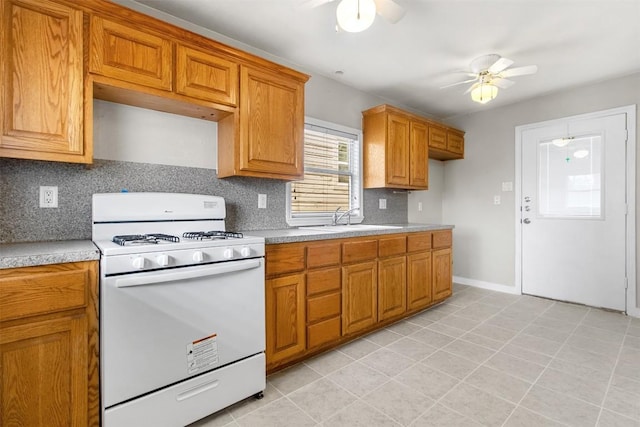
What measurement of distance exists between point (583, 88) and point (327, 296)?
373cm

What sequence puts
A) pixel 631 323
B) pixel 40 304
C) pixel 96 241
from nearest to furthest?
1. pixel 40 304
2. pixel 96 241
3. pixel 631 323

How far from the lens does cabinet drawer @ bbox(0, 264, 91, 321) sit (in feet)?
3.86

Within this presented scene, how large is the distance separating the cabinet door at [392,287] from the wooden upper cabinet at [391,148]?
0.91 metres

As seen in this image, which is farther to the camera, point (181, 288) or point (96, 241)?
point (96, 241)

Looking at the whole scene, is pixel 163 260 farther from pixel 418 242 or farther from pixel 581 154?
pixel 581 154

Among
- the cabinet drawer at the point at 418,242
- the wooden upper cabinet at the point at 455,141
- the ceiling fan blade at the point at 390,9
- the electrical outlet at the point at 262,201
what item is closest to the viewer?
the ceiling fan blade at the point at 390,9

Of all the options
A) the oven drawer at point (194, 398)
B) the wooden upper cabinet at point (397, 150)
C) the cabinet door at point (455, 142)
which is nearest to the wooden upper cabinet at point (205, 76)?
the oven drawer at point (194, 398)

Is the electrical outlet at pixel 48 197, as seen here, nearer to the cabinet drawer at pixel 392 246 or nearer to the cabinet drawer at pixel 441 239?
the cabinet drawer at pixel 392 246

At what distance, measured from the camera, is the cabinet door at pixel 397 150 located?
3.36 m

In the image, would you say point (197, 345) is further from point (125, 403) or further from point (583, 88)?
point (583, 88)

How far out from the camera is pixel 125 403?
1.39 meters

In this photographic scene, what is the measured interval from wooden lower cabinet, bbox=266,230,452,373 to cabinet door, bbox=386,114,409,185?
69 centimetres

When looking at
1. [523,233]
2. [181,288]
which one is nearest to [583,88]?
[523,233]

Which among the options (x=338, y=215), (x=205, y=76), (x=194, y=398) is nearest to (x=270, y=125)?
(x=205, y=76)
